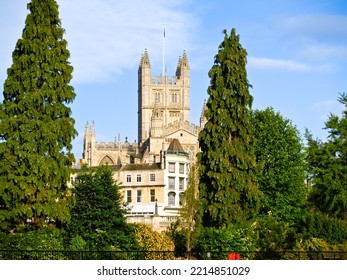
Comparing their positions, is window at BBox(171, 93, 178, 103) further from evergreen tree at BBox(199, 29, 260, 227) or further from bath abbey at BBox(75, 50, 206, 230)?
evergreen tree at BBox(199, 29, 260, 227)

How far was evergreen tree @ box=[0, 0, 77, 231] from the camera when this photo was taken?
4059cm

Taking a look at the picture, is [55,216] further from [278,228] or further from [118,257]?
[278,228]

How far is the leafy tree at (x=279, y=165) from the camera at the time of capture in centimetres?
5938

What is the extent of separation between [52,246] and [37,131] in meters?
6.16

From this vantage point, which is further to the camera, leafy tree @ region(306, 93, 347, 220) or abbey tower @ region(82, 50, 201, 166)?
abbey tower @ region(82, 50, 201, 166)

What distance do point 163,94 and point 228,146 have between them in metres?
105

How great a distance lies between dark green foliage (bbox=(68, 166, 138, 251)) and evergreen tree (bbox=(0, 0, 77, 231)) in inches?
80.1

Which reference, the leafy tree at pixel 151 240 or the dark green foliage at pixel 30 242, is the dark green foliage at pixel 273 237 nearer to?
the leafy tree at pixel 151 240

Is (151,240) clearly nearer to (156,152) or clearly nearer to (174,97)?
(156,152)

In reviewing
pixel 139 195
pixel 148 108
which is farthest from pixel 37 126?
pixel 148 108

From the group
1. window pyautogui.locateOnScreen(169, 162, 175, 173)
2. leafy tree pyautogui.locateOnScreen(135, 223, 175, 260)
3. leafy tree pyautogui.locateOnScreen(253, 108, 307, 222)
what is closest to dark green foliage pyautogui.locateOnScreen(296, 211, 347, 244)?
leafy tree pyautogui.locateOnScreen(135, 223, 175, 260)

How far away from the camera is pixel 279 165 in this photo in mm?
61125

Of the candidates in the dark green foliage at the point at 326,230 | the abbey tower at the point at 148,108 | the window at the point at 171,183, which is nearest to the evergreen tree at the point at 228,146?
the dark green foliage at the point at 326,230
